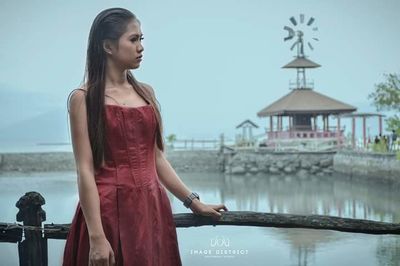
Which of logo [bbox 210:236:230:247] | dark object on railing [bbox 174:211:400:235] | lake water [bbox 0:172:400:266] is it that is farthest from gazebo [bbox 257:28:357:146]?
dark object on railing [bbox 174:211:400:235]

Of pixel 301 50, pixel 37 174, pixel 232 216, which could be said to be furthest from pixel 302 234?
pixel 301 50

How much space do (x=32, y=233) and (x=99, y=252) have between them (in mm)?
600

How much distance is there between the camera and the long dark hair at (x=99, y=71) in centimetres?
132

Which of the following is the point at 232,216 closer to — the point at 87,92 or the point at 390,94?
the point at 87,92

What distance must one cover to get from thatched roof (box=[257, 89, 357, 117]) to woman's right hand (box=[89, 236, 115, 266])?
17.5m

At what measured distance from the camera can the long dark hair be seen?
1322mm

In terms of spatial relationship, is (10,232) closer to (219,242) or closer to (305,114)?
(219,242)

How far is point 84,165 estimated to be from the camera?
131 cm

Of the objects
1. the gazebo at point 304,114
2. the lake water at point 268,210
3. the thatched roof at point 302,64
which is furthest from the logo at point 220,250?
the thatched roof at point 302,64

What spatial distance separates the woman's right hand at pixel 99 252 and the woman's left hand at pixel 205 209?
0.35 metres

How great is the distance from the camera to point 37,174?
1755 centimetres

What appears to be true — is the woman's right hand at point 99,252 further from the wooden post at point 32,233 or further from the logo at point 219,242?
the logo at point 219,242

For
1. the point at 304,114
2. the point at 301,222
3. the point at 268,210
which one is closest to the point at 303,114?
the point at 304,114

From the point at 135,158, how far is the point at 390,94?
47.5 feet
